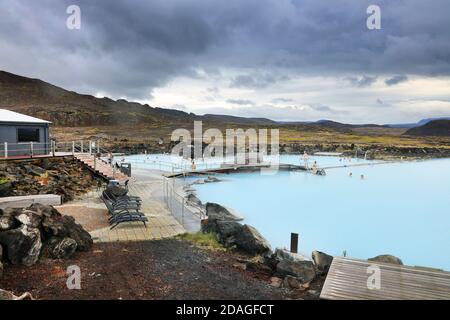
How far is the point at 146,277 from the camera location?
6.11 m

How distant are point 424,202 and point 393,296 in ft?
63.4

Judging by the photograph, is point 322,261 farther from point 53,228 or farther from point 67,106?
point 67,106

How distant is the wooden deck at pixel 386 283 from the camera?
5164 millimetres

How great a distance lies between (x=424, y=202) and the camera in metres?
21.5

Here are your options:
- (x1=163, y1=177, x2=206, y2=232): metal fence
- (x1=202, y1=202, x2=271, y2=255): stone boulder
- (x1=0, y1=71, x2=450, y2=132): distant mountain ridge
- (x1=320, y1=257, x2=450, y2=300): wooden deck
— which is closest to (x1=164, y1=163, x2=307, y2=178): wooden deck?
(x1=163, y1=177, x2=206, y2=232): metal fence

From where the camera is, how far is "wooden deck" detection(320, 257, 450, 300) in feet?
16.9

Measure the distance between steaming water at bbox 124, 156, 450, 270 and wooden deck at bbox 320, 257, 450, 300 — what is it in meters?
6.29

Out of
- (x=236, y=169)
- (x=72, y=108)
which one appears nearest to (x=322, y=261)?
(x=236, y=169)

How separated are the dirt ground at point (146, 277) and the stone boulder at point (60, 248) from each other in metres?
0.18
